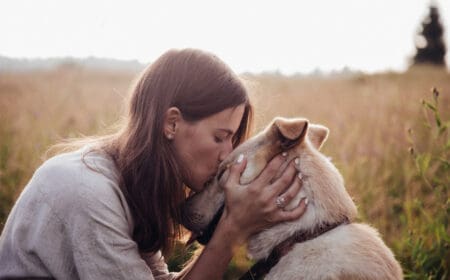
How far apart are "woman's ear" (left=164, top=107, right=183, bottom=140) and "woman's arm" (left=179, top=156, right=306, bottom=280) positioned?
1.37 ft

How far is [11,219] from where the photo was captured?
101 inches

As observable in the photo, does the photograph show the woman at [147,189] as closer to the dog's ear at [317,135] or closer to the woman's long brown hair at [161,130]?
the woman's long brown hair at [161,130]

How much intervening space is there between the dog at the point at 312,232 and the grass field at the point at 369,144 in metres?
0.72

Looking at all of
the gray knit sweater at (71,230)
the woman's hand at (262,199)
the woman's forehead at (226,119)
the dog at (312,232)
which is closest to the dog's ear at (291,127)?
the dog at (312,232)

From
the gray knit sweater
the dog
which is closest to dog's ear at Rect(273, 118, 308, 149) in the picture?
the dog

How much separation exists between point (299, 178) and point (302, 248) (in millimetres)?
363

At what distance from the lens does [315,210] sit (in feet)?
7.95

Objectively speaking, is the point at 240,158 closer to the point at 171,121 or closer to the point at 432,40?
the point at 171,121

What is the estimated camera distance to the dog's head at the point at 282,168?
243 centimetres

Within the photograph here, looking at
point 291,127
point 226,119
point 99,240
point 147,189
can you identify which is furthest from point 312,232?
point 99,240

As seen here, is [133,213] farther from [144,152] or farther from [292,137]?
[292,137]

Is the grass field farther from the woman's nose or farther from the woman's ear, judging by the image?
the woman's ear

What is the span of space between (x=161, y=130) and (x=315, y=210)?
98cm

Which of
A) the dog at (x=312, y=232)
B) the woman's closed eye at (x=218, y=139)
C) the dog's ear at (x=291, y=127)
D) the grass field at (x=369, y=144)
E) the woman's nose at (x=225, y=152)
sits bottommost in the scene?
the grass field at (x=369, y=144)
